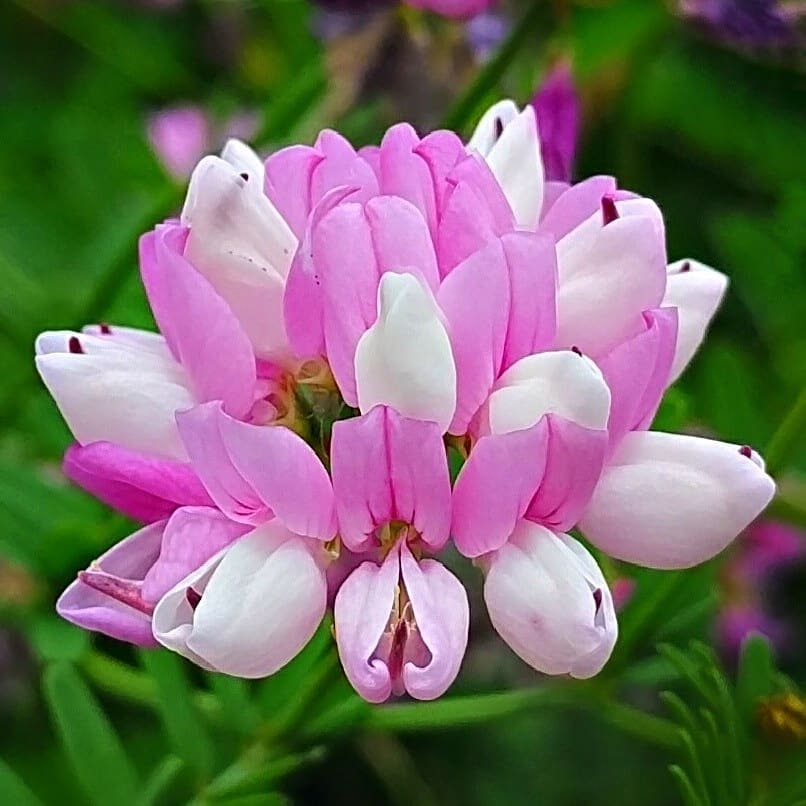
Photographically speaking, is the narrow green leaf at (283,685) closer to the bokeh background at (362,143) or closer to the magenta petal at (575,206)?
the bokeh background at (362,143)

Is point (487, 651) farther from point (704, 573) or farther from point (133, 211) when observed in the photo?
point (133, 211)

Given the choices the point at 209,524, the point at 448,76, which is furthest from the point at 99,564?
the point at 448,76

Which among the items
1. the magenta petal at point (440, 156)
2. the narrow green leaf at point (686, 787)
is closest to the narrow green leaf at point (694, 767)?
the narrow green leaf at point (686, 787)

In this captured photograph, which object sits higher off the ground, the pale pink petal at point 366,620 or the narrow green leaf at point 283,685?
the pale pink petal at point 366,620

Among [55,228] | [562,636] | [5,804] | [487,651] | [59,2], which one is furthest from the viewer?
[59,2]

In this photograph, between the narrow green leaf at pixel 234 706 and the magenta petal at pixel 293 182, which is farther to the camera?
the narrow green leaf at pixel 234 706

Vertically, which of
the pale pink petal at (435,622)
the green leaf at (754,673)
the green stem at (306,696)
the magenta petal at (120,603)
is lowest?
the green stem at (306,696)

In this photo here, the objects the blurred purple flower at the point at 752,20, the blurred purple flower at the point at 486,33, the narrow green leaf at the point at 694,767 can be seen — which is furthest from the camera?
the blurred purple flower at the point at 486,33

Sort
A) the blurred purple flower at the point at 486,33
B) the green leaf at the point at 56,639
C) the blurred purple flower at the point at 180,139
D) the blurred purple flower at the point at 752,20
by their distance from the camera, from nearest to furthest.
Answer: the green leaf at the point at 56,639 < the blurred purple flower at the point at 752,20 < the blurred purple flower at the point at 486,33 < the blurred purple flower at the point at 180,139
